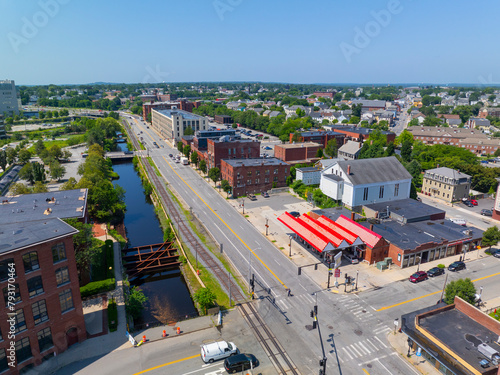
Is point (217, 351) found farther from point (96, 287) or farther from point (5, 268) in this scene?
point (5, 268)

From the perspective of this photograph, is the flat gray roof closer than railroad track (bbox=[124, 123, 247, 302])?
Yes

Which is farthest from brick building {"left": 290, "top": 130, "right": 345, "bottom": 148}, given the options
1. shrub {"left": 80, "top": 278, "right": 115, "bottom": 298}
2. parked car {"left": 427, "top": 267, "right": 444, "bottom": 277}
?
shrub {"left": 80, "top": 278, "right": 115, "bottom": 298}

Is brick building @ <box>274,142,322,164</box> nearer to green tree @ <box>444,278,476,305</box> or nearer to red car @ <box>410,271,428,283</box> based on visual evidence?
red car @ <box>410,271,428,283</box>

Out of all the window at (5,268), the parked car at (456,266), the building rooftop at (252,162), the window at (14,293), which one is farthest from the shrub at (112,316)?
the building rooftop at (252,162)

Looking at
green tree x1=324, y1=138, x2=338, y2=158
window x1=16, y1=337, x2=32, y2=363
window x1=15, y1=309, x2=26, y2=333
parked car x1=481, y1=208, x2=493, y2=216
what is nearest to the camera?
window x1=15, y1=309, x2=26, y2=333

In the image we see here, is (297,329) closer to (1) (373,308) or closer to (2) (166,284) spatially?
(1) (373,308)

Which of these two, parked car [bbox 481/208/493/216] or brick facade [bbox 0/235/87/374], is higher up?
brick facade [bbox 0/235/87/374]

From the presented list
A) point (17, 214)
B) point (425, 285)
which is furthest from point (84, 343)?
point (425, 285)

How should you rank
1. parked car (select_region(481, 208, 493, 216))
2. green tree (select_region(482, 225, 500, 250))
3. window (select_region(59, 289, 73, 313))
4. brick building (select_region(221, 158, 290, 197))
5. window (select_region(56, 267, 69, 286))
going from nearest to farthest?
window (select_region(56, 267, 69, 286))
window (select_region(59, 289, 73, 313))
green tree (select_region(482, 225, 500, 250))
parked car (select_region(481, 208, 493, 216))
brick building (select_region(221, 158, 290, 197))
